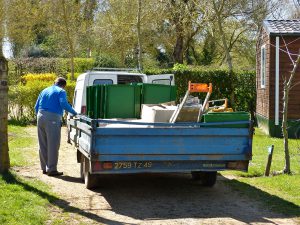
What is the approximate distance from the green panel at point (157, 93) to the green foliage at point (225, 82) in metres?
11.4

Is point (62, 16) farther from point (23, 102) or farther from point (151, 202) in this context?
point (151, 202)

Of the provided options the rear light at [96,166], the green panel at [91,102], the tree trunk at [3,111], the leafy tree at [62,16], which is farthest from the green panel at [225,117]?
the leafy tree at [62,16]

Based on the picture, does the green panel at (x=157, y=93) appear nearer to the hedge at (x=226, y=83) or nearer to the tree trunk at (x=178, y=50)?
the hedge at (x=226, y=83)

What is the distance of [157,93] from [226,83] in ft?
40.0

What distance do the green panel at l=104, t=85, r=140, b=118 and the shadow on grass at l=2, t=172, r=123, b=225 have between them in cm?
184

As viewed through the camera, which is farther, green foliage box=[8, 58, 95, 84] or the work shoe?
green foliage box=[8, 58, 95, 84]

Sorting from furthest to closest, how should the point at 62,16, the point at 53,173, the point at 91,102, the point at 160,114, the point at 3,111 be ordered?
the point at 62,16 → the point at 91,102 → the point at 53,173 → the point at 3,111 → the point at 160,114

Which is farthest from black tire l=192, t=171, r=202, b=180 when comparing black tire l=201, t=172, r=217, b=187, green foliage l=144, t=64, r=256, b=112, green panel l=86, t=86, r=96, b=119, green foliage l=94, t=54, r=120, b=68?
green foliage l=94, t=54, r=120, b=68

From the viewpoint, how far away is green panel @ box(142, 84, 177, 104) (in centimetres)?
960

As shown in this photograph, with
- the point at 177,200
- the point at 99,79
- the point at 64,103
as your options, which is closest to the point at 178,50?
the point at 99,79

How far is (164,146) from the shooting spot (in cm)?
750

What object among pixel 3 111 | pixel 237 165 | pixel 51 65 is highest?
pixel 51 65

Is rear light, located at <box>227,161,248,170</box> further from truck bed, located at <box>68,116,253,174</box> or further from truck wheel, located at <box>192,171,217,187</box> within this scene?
truck wheel, located at <box>192,171,217,187</box>

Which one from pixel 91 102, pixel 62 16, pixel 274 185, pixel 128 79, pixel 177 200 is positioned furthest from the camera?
pixel 62 16
